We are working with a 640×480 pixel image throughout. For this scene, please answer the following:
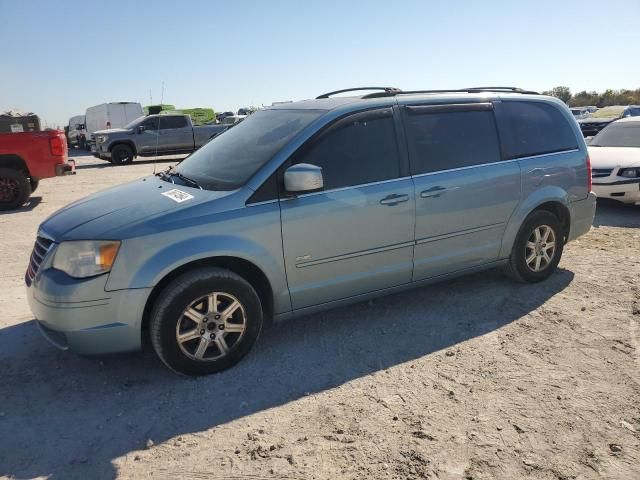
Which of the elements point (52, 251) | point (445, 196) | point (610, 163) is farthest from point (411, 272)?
point (610, 163)

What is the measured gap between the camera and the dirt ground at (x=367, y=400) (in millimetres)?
2678

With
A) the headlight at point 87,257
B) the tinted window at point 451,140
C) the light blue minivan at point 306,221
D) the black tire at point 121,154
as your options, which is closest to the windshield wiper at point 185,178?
the light blue minivan at point 306,221

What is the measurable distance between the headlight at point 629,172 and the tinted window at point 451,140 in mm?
4927

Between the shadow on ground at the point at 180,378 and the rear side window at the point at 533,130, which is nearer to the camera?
the shadow on ground at the point at 180,378

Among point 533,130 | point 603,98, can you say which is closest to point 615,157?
point 533,130

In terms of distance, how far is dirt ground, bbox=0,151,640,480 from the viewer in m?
2.68

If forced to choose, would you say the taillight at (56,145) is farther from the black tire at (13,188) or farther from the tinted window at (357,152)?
the tinted window at (357,152)

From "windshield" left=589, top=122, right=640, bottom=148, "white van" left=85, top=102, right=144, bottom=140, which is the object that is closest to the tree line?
"white van" left=85, top=102, right=144, bottom=140

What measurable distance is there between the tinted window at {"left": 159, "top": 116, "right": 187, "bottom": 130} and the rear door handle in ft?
60.0

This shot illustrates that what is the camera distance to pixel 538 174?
15.9 ft

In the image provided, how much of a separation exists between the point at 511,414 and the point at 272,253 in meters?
1.81

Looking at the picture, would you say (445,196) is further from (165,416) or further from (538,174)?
(165,416)

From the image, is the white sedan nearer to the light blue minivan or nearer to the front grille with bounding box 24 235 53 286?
the light blue minivan

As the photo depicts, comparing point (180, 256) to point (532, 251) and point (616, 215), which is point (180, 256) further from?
point (616, 215)
